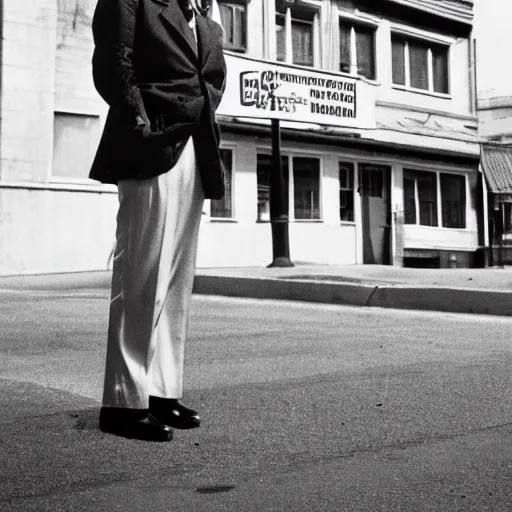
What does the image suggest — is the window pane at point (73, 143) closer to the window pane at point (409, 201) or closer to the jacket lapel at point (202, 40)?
the window pane at point (409, 201)

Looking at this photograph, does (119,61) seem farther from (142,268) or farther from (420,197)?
(420,197)

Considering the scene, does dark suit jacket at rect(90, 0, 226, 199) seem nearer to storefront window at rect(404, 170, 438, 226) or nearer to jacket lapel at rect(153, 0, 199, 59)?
jacket lapel at rect(153, 0, 199, 59)

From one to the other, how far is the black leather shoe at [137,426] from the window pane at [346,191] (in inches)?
890

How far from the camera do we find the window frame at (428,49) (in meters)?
28.5

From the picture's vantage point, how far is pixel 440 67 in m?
30.4

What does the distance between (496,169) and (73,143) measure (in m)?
13.3

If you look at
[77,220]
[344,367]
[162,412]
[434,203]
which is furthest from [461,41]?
[162,412]

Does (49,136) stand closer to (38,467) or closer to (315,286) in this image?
(315,286)

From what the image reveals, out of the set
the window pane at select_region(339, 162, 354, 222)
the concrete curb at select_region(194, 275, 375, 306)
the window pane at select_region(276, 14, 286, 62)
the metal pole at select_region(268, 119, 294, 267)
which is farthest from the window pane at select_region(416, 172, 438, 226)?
the concrete curb at select_region(194, 275, 375, 306)

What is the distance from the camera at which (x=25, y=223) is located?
2108 cm

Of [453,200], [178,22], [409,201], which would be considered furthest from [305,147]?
[178,22]

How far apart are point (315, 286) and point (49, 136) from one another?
10257 millimetres

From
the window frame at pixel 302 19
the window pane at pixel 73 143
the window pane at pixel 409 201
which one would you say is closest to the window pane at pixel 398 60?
the window pane at pixel 409 201

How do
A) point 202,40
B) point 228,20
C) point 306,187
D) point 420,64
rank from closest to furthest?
1. point 202,40
2. point 228,20
3. point 306,187
4. point 420,64
